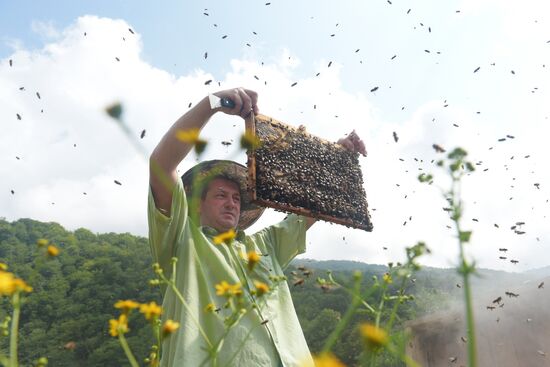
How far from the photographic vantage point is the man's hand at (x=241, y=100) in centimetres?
439

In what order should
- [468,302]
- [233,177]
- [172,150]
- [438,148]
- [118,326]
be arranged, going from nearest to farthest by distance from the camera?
[468,302]
[118,326]
[438,148]
[172,150]
[233,177]

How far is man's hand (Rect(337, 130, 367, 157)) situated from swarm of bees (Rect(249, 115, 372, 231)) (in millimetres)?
89

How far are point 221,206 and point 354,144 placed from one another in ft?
7.64

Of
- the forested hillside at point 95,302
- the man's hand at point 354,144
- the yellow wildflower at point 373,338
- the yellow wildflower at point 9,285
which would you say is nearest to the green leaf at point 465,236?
the yellow wildflower at point 373,338

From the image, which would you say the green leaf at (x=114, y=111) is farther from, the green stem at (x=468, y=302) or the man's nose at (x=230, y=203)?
the man's nose at (x=230, y=203)

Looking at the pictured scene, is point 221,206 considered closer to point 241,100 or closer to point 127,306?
point 241,100

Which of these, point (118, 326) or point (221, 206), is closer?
point (118, 326)

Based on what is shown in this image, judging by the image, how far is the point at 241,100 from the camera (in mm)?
4500

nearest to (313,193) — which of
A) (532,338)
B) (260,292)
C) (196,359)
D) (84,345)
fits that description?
(196,359)

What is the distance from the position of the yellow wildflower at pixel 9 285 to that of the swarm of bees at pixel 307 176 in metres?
3.54

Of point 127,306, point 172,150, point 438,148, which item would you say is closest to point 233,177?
point 172,150

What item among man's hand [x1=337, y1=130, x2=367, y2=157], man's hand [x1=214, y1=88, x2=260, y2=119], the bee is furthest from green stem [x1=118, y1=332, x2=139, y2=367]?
man's hand [x1=337, y1=130, x2=367, y2=157]

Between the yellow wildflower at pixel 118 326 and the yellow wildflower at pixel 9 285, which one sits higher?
the yellow wildflower at pixel 9 285

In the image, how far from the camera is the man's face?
15.3ft
